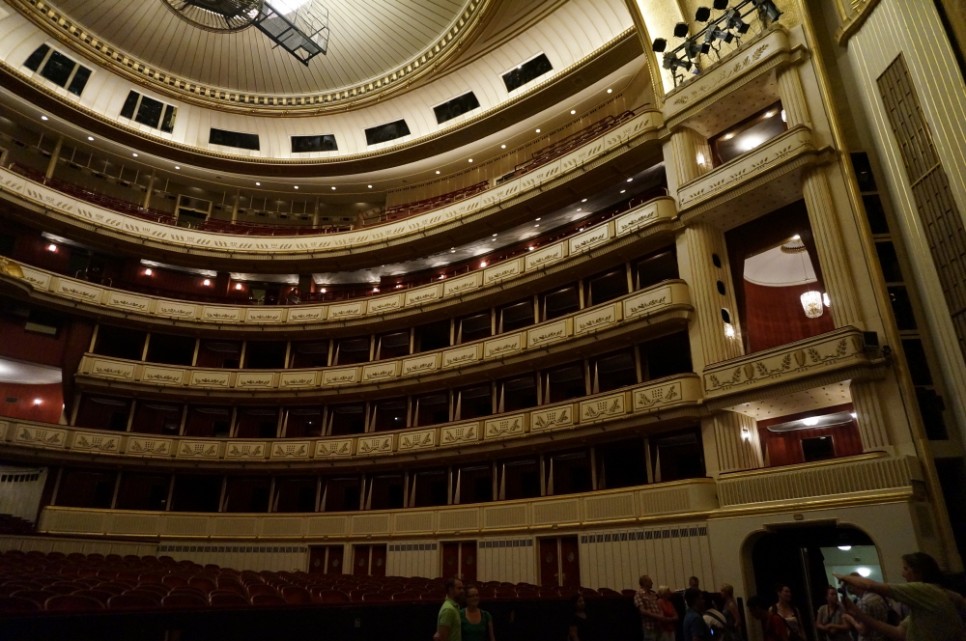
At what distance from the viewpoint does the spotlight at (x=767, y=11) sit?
521 inches

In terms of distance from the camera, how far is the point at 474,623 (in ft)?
15.9

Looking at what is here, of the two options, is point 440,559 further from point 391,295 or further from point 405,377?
point 391,295

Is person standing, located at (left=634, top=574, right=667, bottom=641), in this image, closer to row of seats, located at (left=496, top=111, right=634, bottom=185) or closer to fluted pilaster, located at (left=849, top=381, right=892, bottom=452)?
fluted pilaster, located at (left=849, top=381, right=892, bottom=452)

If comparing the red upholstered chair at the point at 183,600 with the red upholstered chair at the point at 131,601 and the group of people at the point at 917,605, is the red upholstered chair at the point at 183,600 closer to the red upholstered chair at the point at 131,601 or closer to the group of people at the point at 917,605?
the red upholstered chair at the point at 131,601

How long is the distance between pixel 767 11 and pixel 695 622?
13.3 m

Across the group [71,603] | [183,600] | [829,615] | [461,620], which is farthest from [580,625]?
[71,603]

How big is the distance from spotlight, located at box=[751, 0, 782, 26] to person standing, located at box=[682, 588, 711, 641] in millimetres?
12879

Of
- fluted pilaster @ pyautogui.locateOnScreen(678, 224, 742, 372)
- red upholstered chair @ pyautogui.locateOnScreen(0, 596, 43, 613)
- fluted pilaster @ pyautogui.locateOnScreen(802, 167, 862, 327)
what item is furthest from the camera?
fluted pilaster @ pyautogui.locateOnScreen(678, 224, 742, 372)

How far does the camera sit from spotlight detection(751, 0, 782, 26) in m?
13.2

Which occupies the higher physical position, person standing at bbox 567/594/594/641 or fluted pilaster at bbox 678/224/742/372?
fluted pilaster at bbox 678/224/742/372

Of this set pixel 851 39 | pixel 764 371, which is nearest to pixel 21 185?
pixel 764 371

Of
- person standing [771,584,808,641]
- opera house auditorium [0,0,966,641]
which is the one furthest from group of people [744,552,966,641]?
opera house auditorium [0,0,966,641]

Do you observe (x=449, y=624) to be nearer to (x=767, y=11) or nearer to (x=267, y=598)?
(x=267, y=598)

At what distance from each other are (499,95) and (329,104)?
22.8ft
